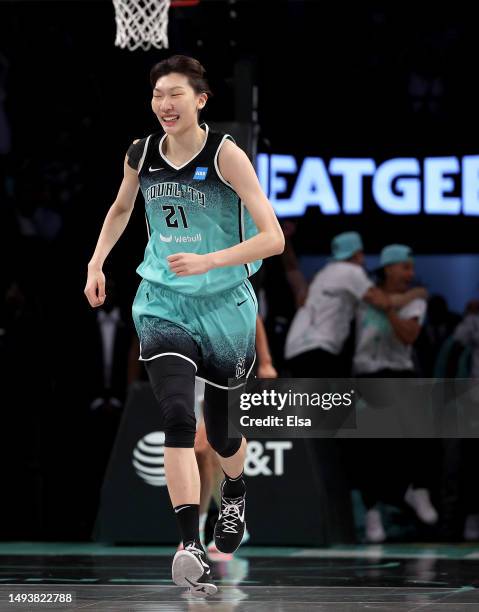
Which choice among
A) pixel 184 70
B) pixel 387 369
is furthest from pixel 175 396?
pixel 387 369

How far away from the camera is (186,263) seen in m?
5.39

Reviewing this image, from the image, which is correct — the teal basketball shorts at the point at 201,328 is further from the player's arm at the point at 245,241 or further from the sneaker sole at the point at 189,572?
the sneaker sole at the point at 189,572

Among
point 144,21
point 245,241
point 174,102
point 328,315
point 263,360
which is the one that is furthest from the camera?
point 328,315

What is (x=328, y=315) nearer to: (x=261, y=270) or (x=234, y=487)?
(x=261, y=270)

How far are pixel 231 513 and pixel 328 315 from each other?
4.03 metres

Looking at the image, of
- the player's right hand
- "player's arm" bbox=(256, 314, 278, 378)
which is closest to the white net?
"player's arm" bbox=(256, 314, 278, 378)

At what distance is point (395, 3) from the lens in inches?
647

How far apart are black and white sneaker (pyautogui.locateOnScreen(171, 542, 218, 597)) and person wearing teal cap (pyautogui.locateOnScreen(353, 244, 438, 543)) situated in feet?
14.8

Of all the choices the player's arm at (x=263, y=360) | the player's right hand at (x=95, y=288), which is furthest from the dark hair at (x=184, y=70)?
the player's arm at (x=263, y=360)

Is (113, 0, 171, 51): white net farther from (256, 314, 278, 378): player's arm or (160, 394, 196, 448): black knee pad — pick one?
(160, 394, 196, 448): black knee pad

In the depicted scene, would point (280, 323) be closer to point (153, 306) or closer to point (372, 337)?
point (372, 337)

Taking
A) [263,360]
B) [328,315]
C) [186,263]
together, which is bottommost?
[263,360]

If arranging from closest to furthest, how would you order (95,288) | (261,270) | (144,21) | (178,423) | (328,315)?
(178,423) → (95,288) → (144,21) → (261,270) → (328,315)

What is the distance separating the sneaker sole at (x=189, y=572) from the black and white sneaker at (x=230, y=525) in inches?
29.7
